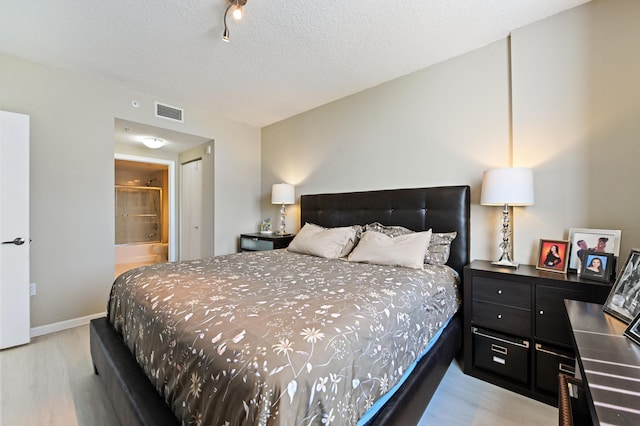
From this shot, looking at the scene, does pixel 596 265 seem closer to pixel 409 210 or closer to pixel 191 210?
pixel 409 210

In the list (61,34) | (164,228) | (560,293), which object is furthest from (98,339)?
(164,228)

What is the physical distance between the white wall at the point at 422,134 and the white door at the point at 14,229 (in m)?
2.84

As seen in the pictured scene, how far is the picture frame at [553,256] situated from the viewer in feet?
6.15

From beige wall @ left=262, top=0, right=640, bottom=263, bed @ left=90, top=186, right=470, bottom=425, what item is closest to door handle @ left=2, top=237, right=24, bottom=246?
bed @ left=90, top=186, right=470, bottom=425

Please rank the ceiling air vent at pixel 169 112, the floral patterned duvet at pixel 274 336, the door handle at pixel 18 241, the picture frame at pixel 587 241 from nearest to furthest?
the floral patterned duvet at pixel 274 336, the picture frame at pixel 587 241, the door handle at pixel 18 241, the ceiling air vent at pixel 169 112

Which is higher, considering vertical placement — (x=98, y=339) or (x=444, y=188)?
(x=444, y=188)

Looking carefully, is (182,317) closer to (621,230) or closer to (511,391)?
(511,391)

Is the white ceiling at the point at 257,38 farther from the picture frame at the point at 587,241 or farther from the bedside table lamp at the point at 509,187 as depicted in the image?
the picture frame at the point at 587,241

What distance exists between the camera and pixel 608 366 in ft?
2.61

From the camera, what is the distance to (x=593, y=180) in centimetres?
188

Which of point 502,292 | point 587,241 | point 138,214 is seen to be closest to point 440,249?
point 502,292

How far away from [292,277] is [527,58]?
2491 mm

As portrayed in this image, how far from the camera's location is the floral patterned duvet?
0.81m

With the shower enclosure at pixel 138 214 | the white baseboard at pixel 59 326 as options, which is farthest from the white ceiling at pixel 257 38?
the shower enclosure at pixel 138 214
